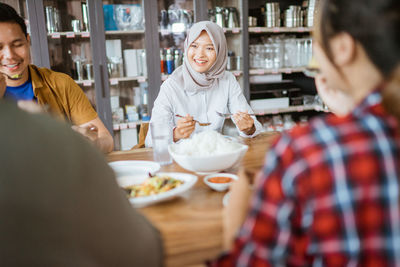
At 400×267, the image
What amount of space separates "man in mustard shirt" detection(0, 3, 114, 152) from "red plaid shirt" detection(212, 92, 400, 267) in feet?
3.68

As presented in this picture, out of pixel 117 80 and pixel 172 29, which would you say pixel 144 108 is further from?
pixel 172 29

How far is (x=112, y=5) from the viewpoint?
311 cm

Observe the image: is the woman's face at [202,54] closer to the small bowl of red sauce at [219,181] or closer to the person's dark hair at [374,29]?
the small bowl of red sauce at [219,181]

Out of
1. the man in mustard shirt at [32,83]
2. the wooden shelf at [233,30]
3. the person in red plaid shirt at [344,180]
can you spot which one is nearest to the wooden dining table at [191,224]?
the person in red plaid shirt at [344,180]

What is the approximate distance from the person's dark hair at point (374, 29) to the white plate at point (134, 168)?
832 millimetres

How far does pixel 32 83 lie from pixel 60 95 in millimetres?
165

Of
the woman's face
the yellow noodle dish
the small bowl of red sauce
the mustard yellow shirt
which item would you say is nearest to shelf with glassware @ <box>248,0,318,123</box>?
the woman's face

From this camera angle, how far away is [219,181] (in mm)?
1098

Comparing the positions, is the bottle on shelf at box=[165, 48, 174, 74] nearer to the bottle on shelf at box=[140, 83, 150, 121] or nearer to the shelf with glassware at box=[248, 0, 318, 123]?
the bottle on shelf at box=[140, 83, 150, 121]

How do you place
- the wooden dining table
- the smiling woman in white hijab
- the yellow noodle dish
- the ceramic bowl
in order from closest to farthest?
1. the wooden dining table
2. the yellow noodle dish
3. the ceramic bowl
4. the smiling woman in white hijab

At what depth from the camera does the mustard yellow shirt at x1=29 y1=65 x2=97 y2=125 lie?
1873 millimetres

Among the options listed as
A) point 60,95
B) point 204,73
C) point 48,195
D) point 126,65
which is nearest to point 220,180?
point 48,195

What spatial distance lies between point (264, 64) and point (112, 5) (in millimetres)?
1734

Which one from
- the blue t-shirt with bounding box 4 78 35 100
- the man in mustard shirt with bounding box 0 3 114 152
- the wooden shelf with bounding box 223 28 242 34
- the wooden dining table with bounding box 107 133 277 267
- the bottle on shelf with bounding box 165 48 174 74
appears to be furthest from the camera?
the wooden shelf with bounding box 223 28 242 34
